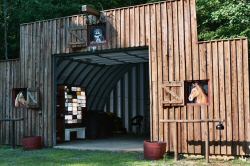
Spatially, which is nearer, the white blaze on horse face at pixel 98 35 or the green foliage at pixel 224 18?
the white blaze on horse face at pixel 98 35

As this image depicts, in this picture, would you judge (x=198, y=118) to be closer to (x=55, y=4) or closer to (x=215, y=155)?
(x=215, y=155)

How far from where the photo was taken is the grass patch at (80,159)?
398 inches

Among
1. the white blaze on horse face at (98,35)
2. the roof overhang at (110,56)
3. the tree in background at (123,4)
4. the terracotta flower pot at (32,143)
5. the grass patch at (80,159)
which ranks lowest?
the grass patch at (80,159)

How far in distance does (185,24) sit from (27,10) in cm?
1225

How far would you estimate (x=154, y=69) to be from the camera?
11.8m

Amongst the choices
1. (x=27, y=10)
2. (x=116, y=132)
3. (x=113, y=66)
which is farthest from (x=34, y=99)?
(x=27, y=10)

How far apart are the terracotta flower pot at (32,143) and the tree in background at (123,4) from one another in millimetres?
7298

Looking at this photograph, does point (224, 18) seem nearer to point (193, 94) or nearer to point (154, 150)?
point (193, 94)

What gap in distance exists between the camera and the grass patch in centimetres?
1010

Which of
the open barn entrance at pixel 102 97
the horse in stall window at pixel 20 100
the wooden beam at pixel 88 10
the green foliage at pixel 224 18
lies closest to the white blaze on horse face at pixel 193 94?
the open barn entrance at pixel 102 97

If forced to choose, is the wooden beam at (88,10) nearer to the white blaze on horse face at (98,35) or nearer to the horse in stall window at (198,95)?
the white blaze on horse face at (98,35)

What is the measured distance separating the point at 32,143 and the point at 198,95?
561cm

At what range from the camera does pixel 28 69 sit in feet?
47.0

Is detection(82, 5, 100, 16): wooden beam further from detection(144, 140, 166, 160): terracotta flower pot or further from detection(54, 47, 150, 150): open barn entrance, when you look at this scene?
detection(144, 140, 166, 160): terracotta flower pot
